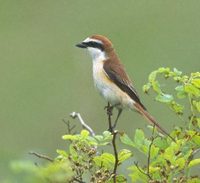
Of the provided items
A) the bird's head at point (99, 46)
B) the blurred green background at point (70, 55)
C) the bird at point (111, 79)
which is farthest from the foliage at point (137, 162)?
the blurred green background at point (70, 55)

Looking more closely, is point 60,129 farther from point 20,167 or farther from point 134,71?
point 20,167

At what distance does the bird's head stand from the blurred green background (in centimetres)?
262

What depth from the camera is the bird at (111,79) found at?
5512mm

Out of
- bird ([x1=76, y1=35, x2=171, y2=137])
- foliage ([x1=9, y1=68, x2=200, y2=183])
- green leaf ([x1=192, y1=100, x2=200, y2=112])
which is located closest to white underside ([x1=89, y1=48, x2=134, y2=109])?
bird ([x1=76, y1=35, x2=171, y2=137])

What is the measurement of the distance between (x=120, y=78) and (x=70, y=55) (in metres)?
5.58

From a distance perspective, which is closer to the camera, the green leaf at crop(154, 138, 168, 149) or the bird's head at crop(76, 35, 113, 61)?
the green leaf at crop(154, 138, 168, 149)

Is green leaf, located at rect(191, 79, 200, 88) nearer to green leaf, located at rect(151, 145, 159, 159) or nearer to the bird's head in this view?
green leaf, located at rect(151, 145, 159, 159)

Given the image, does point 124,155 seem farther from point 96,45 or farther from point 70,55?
point 70,55

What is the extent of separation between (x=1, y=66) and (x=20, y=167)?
9.77 m

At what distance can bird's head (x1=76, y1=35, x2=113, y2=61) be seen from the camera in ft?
18.9

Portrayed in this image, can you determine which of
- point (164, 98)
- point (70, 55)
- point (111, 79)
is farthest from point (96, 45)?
point (70, 55)

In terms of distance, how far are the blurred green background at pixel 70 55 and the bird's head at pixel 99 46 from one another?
103 inches

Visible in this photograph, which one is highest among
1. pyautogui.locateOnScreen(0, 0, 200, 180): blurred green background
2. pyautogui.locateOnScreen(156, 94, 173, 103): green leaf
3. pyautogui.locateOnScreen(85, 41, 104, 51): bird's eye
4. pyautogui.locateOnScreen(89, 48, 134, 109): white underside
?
pyautogui.locateOnScreen(0, 0, 200, 180): blurred green background

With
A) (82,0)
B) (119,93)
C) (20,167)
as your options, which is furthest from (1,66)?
(20,167)
